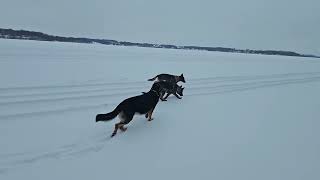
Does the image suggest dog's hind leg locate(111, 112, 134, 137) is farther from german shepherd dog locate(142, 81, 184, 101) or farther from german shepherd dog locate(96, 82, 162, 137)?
german shepherd dog locate(142, 81, 184, 101)

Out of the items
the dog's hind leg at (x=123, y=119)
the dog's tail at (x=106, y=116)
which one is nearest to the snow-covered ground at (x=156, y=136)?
the dog's hind leg at (x=123, y=119)

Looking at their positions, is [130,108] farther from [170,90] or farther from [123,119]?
[170,90]

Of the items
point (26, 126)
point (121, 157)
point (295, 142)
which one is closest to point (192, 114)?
point (295, 142)

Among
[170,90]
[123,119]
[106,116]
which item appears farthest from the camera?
[170,90]

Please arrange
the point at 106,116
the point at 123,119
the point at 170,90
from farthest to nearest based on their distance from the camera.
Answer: the point at 170,90 → the point at 123,119 → the point at 106,116

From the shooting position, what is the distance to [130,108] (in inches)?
207

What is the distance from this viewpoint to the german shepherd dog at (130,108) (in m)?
4.98

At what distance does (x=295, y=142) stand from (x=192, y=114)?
2.29 m

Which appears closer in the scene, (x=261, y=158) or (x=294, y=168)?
(x=294, y=168)

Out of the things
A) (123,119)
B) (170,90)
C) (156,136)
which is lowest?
(156,136)

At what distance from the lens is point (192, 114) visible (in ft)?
22.4

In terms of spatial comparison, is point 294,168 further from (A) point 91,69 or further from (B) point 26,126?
(A) point 91,69

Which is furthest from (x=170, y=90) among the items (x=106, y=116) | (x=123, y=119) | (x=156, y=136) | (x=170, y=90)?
(x=106, y=116)

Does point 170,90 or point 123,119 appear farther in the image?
point 170,90
